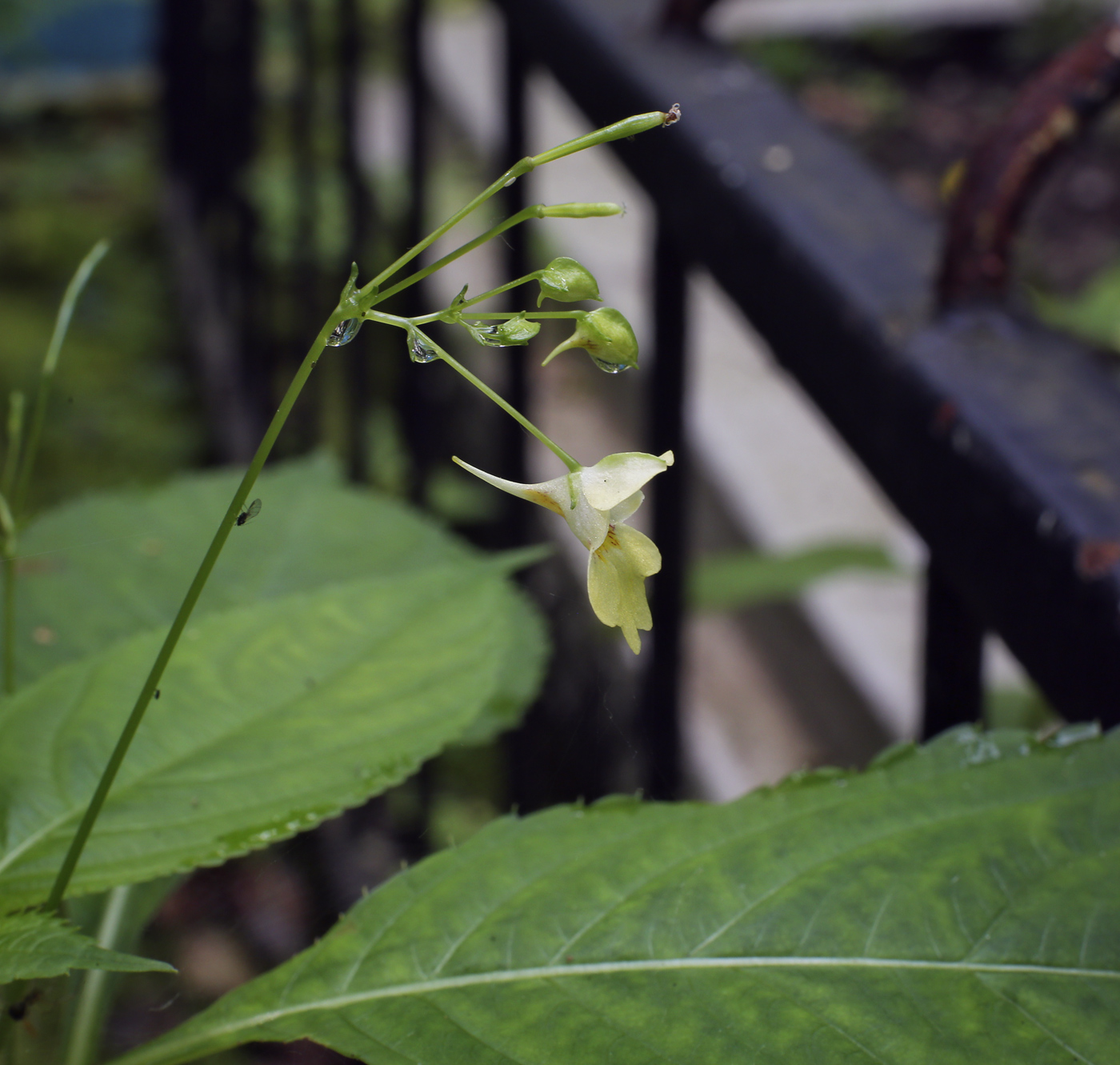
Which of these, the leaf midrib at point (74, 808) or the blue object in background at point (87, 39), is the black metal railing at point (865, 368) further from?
the blue object in background at point (87, 39)

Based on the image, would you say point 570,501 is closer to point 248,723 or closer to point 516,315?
point 516,315

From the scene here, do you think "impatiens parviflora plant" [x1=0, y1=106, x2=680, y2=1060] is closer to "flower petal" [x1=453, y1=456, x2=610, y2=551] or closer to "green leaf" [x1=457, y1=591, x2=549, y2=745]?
"flower petal" [x1=453, y1=456, x2=610, y2=551]

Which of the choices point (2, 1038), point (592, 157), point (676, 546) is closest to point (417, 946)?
point (2, 1038)

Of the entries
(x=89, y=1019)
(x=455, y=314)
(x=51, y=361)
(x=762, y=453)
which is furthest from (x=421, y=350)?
(x=762, y=453)

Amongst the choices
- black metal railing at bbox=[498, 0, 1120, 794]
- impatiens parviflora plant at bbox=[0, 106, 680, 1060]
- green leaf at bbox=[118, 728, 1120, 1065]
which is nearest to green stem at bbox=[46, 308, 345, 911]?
impatiens parviflora plant at bbox=[0, 106, 680, 1060]

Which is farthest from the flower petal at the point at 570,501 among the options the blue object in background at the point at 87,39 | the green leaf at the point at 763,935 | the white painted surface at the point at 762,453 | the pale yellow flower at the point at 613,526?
the blue object in background at the point at 87,39

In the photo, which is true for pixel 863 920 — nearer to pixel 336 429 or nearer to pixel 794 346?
pixel 794 346

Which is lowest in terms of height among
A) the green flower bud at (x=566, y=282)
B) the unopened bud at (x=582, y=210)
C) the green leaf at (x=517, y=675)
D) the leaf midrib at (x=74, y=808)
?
the green leaf at (x=517, y=675)
